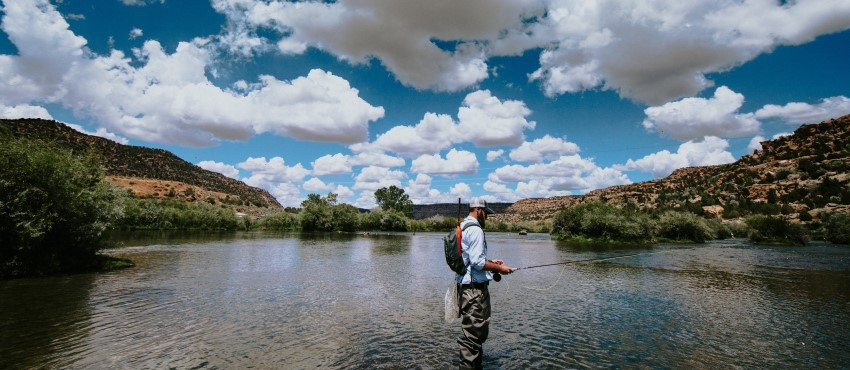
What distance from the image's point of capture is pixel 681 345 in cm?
1063

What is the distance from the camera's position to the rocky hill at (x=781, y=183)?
6594 cm

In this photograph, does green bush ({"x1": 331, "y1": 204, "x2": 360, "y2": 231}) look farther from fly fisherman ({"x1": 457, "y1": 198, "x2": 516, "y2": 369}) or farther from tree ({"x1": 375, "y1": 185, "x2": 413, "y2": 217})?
fly fisherman ({"x1": 457, "y1": 198, "x2": 516, "y2": 369})

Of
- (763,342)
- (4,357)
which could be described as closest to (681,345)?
(763,342)

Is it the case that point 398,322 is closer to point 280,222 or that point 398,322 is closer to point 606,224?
point 606,224

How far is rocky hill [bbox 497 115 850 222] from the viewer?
65938 mm

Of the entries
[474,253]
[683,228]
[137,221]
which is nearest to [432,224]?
[137,221]

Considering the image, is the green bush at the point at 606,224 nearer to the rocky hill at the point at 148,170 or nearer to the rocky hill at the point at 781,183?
the rocky hill at the point at 781,183

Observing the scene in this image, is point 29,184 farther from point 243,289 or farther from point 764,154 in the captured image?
point 764,154

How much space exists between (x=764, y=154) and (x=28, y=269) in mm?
138812


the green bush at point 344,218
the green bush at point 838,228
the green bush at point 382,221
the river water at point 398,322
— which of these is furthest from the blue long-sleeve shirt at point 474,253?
the green bush at point 382,221

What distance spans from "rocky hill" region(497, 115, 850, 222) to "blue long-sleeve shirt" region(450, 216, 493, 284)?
7737 cm

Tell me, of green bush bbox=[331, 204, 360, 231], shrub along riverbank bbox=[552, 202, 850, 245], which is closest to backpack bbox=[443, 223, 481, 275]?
shrub along riverbank bbox=[552, 202, 850, 245]

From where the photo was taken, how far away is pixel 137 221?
94.0 m

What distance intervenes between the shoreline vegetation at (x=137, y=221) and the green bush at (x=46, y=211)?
0.04 meters
